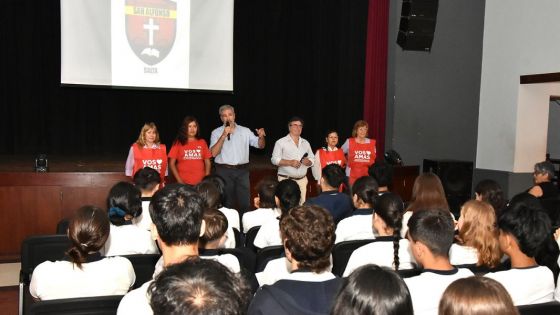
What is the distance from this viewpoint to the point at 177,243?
1.75 metres

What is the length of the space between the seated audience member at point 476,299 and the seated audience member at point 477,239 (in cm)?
131

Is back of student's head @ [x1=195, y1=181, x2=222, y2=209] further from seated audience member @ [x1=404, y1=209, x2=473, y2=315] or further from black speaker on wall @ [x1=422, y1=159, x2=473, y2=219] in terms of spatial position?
black speaker on wall @ [x1=422, y1=159, x2=473, y2=219]

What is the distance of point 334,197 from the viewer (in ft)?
12.5

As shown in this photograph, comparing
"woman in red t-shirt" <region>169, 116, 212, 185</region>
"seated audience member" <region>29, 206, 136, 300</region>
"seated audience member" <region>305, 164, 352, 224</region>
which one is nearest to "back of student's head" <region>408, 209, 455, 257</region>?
"seated audience member" <region>29, 206, 136, 300</region>

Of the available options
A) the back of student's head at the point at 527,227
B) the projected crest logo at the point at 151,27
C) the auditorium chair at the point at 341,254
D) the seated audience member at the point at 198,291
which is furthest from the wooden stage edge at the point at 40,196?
the seated audience member at the point at 198,291

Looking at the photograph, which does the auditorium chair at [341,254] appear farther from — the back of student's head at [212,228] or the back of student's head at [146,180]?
the back of student's head at [146,180]

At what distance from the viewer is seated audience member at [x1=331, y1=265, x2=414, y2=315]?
115 cm

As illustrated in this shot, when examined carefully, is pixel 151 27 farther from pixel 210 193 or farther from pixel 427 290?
pixel 427 290

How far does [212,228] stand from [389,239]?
0.88 meters

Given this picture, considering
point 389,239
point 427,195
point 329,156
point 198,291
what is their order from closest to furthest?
1. point 198,291
2. point 389,239
3. point 427,195
4. point 329,156

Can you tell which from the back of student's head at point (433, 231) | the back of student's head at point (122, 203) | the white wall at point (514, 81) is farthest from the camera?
the white wall at point (514, 81)

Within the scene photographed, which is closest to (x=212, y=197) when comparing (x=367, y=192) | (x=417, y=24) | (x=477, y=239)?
(x=367, y=192)

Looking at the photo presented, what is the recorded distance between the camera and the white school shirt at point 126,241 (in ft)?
9.27

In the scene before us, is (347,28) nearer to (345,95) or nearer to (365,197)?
(345,95)
